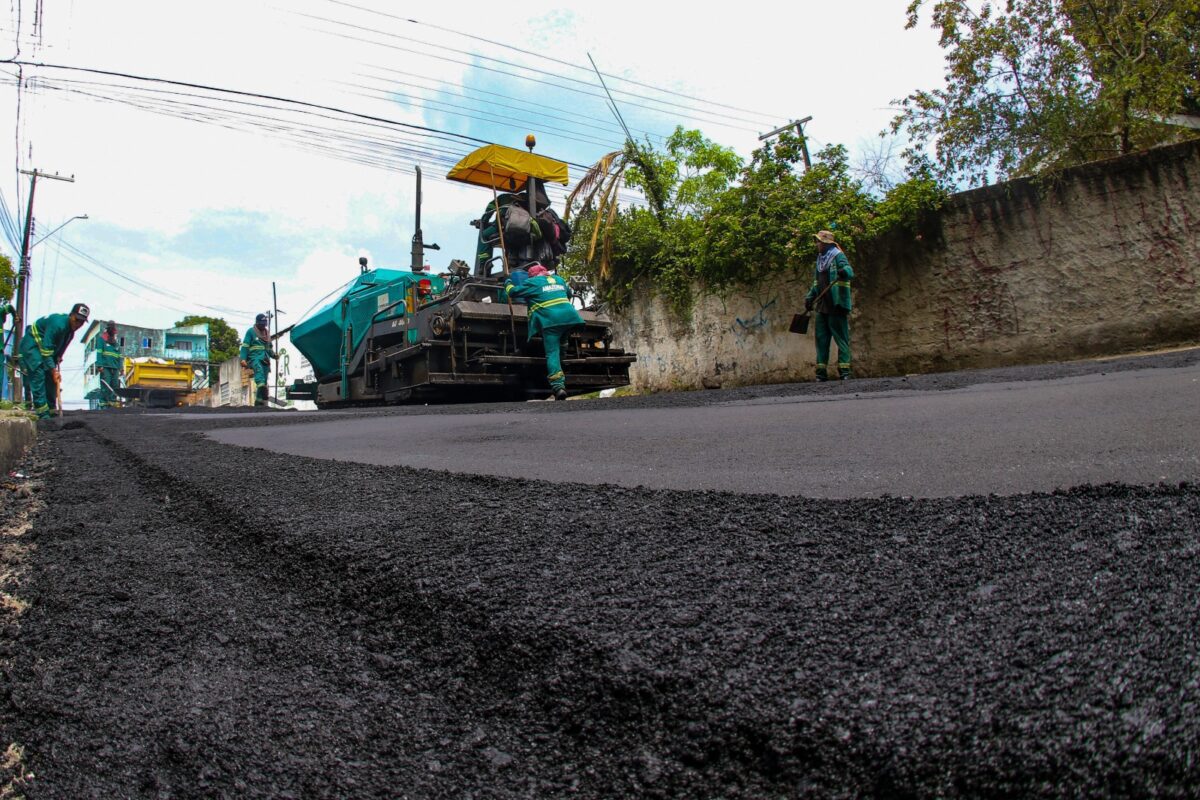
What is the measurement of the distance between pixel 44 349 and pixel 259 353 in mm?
5559

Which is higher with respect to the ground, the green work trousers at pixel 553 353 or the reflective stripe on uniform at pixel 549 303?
Answer: the reflective stripe on uniform at pixel 549 303

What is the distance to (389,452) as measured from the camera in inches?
187

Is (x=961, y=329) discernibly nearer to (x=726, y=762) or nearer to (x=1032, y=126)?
(x=1032, y=126)

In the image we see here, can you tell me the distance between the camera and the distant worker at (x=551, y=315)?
30.7 ft

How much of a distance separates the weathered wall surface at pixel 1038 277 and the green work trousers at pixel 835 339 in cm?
213

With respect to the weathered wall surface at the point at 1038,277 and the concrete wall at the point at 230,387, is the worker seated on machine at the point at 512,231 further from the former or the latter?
the concrete wall at the point at 230,387

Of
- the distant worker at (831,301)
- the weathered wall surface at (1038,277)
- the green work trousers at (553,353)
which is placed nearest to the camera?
the distant worker at (831,301)

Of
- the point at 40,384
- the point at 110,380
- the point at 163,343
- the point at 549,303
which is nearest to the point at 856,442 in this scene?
the point at 549,303

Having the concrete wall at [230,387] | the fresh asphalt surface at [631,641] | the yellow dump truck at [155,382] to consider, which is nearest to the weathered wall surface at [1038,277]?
the fresh asphalt surface at [631,641]

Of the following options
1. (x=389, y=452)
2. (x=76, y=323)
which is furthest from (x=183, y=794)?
(x=76, y=323)

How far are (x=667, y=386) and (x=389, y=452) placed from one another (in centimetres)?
979

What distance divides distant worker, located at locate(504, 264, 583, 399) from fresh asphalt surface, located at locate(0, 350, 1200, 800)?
6.43 m

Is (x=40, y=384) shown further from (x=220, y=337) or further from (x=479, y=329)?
(x=220, y=337)

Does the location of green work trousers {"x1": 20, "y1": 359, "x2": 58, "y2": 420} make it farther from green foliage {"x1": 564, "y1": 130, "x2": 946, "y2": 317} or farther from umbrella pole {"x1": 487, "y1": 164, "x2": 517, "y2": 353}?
green foliage {"x1": 564, "y1": 130, "x2": 946, "y2": 317}
